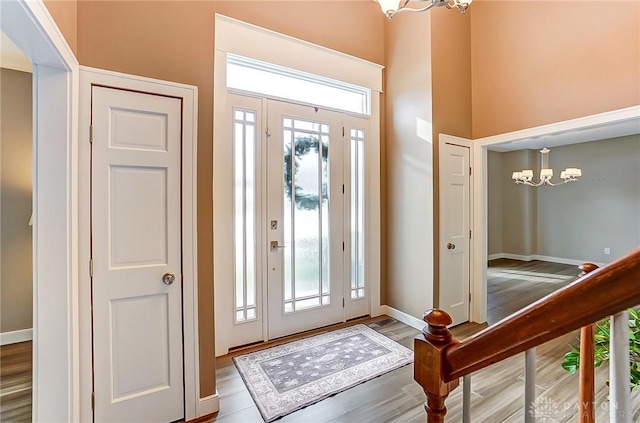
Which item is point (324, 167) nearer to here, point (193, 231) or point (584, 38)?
point (193, 231)

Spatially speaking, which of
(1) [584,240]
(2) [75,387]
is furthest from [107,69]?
(1) [584,240]

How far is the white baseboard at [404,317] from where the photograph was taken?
10.7ft

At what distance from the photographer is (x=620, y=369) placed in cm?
53

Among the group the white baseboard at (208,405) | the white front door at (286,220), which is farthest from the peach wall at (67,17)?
the white baseboard at (208,405)

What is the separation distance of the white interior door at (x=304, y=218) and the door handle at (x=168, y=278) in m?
1.20

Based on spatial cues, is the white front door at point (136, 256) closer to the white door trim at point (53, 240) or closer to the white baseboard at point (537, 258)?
the white door trim at point (53, 240)

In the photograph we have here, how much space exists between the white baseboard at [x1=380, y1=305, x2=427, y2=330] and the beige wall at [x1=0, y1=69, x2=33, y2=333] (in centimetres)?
385

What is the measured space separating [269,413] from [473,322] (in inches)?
105

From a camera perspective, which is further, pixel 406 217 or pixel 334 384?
pixel 406 217

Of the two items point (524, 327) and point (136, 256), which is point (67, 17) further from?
point (524, 327)

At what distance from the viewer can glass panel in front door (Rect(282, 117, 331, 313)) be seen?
306cm

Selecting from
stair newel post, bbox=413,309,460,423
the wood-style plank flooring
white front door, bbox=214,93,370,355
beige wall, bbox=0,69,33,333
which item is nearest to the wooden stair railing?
stair newel post, bbox=413,309,460,423

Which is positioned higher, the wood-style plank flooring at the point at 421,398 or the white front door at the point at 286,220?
the white front door at the point at 286,220

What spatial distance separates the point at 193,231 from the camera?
185cm
